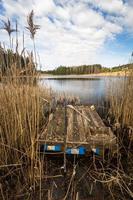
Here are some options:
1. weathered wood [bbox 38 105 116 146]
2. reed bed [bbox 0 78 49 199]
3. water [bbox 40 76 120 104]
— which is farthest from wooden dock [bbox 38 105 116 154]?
water [bbox 40 76 120 104]

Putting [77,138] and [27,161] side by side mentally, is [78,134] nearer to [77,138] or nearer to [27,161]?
[77,138]

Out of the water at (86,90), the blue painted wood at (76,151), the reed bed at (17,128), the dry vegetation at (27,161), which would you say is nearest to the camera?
the dry vegetation at (27,161)

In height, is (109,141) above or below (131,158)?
above

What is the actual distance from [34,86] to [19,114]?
0.38 metres

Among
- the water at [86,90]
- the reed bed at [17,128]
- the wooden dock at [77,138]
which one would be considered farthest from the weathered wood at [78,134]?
the water at [86,90]

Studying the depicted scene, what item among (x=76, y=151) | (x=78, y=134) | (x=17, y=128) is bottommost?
(x=76, y=151)

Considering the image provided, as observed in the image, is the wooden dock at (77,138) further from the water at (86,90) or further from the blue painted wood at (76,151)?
the water at (86,90)

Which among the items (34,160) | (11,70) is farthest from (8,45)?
(34,160)

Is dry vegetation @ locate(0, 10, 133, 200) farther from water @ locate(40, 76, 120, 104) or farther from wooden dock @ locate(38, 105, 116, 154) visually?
water @ locate(40, 76, 120, 104)

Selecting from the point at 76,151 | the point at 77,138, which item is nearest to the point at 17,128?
the point at 76,151

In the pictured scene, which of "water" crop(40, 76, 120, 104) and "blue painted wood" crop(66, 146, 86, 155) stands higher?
"water" crop(40, 76, 120, 104)

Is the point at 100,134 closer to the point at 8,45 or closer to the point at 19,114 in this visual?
the point at 19,114

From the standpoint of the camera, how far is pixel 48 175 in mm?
2256

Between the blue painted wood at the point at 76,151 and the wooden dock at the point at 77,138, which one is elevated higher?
the wooden dock at the point at 77,138
